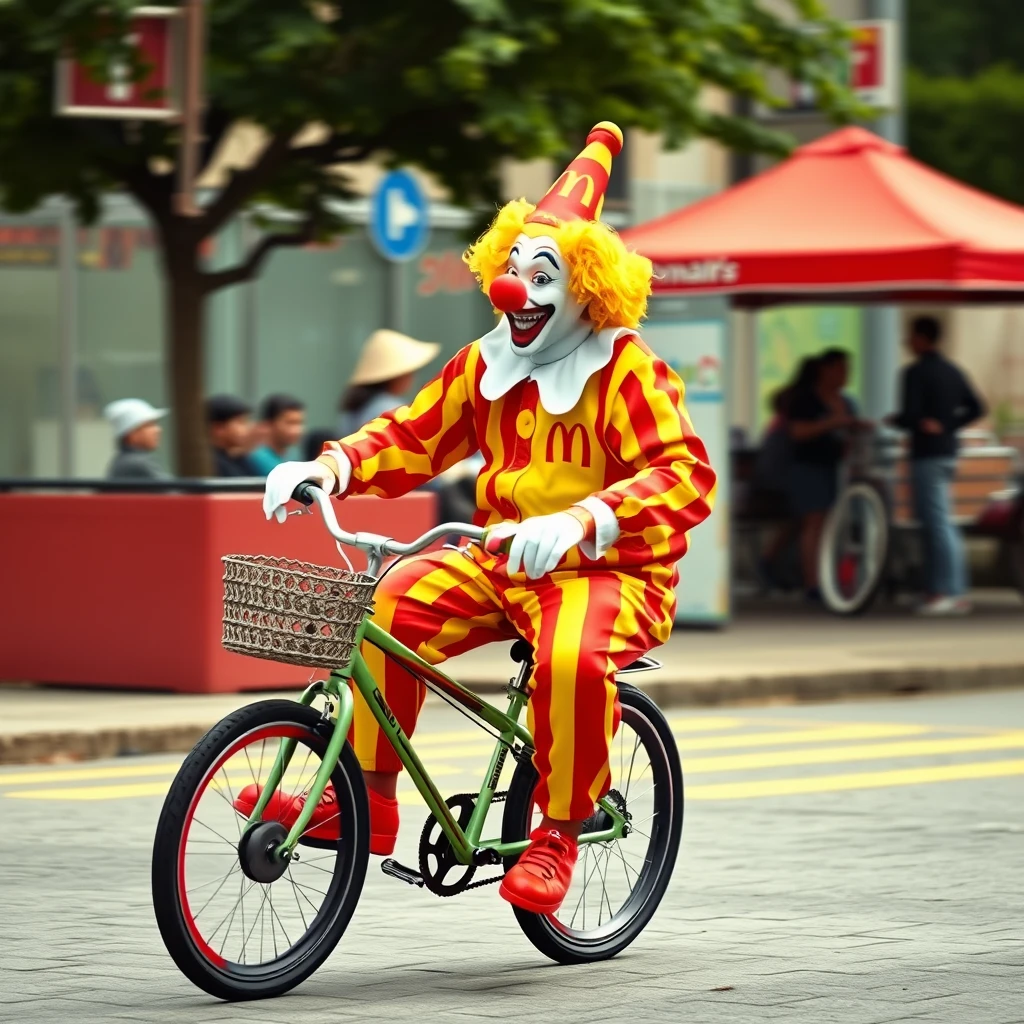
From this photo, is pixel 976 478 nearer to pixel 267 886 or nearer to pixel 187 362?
pixel 187 362

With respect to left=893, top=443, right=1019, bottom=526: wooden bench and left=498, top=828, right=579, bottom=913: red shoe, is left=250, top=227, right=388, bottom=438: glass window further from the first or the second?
left=498, top=828, right=579, bottom=913: red shoe

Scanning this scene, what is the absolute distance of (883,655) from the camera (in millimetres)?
14625

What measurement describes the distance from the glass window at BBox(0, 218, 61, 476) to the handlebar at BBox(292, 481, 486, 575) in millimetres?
14283

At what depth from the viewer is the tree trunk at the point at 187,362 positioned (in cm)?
1354

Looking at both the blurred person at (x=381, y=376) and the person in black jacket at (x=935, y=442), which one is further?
the person in black jacket at (x=935, y=442)

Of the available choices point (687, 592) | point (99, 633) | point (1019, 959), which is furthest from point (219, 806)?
point (687, 592)

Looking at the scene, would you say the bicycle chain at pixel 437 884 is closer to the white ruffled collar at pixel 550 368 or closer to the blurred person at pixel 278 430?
the white ruffled collar at pixel 550 368

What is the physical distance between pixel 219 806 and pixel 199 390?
8070 mm

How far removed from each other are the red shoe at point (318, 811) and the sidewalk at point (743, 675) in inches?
188

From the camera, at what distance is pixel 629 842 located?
652 centimetres

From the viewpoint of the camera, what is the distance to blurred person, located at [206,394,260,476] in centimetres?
1403

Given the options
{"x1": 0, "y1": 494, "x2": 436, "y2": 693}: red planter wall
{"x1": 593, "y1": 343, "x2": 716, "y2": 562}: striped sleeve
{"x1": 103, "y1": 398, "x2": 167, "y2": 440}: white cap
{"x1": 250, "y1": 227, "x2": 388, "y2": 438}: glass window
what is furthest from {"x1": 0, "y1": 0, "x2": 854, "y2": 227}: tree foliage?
{"x1": 250, "y1": 227, "x2": 388, "y2": 438}: glass window

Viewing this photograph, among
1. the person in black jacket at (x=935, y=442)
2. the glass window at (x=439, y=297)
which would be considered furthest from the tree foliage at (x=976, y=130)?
the person in black jacket at (x=935, y=442)

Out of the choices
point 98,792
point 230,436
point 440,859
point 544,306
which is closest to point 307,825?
point 440,859
